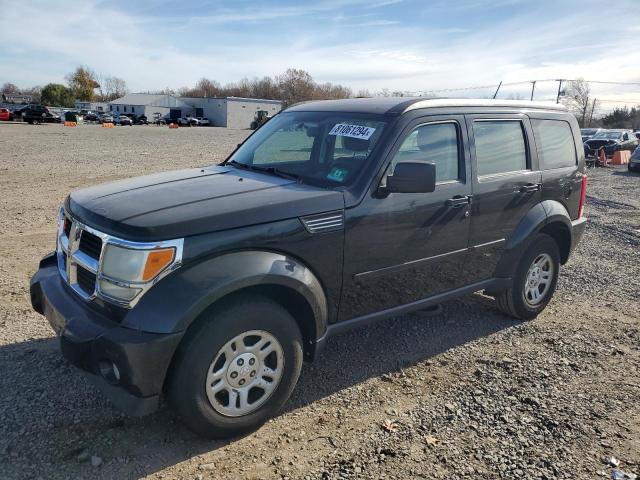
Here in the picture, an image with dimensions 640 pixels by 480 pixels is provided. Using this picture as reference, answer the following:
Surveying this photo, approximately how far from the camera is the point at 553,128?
5164mm

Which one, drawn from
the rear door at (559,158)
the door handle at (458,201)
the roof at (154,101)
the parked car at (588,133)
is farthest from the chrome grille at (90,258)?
the roof at (154,101)

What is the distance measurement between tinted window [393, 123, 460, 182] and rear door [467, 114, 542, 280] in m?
0.19

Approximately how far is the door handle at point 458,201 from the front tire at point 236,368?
162 cm

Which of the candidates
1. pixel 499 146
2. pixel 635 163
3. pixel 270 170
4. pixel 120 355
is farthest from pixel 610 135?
pixel 120 355

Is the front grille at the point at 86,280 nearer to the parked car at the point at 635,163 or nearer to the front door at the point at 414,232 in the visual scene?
the front door at the point at 414,232

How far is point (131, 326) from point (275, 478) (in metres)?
1.15

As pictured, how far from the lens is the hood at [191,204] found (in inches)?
113

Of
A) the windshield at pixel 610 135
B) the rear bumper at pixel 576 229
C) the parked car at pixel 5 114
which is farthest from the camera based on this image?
the parked car at pixel 5 114

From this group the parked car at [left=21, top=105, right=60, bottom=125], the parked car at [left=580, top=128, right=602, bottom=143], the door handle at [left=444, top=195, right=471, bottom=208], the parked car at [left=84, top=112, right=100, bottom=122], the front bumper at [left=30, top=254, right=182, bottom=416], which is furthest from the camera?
the parked car at [left=84, top=112, right=100, bottom=122]

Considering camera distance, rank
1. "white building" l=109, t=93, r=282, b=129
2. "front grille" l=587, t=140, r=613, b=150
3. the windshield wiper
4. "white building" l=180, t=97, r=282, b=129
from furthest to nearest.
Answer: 1. "white building" l=109, t=93, r=282, b=129
2. "white building" l=180, t=97, r=282, b=129
3. "front grille" l=587, t=140, r=613, b=150
4. the windshield wiper

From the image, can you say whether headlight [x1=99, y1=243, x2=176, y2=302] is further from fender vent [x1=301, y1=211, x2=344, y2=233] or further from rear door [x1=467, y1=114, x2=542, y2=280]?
rear door [x1=467, y1=114, x2=542, y2=280]

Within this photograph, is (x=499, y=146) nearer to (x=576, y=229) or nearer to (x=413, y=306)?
(x=576, y=229)

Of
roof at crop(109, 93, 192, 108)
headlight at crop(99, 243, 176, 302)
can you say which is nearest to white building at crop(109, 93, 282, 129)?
roof at crop(109, 93, 192, 108)

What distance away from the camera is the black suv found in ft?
9.21
